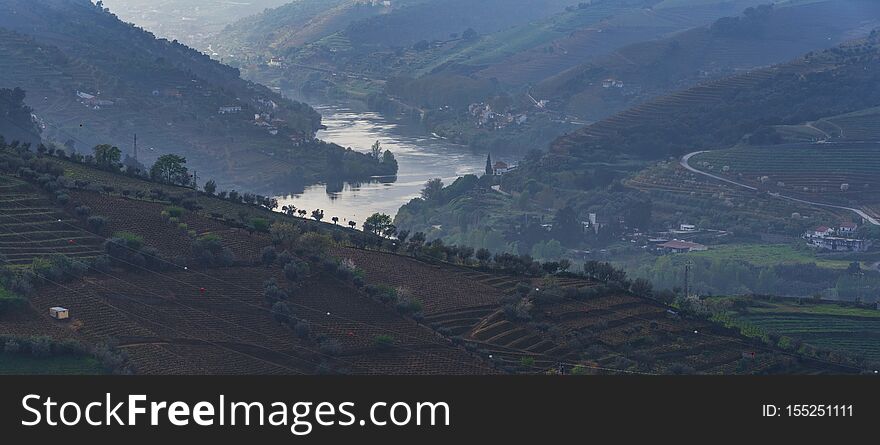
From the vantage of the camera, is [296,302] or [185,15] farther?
[185,15]

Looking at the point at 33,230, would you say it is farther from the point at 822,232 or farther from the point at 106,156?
the point at 822,232

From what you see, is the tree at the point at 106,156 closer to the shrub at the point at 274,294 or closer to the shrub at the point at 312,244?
the shrub at the point at 312,244

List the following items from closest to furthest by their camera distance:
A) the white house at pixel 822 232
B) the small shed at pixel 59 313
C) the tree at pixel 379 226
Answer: the small shed at pixel 59 313 → the tree at pixel 379 226 → the white house at pixel 822 232

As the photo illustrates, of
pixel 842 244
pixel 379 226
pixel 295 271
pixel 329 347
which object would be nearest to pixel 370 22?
pixel 842 244

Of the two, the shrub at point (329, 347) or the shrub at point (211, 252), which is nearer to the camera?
the shrub at point (329, 347)

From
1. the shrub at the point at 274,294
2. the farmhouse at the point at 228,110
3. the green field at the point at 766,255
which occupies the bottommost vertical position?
the green field at the point at 766,255

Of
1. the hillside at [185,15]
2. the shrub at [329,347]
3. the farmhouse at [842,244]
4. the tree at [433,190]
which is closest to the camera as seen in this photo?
the shrub at [329,347]

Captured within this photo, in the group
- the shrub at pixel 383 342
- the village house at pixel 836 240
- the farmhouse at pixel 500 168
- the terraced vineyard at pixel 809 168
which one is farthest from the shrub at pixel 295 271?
the farmhouse at pixel 500 168

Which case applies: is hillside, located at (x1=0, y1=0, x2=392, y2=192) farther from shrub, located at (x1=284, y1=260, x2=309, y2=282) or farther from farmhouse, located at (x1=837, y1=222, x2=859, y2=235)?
shrub, located at (x1=284, y1=260, x2=309, y2=282)
